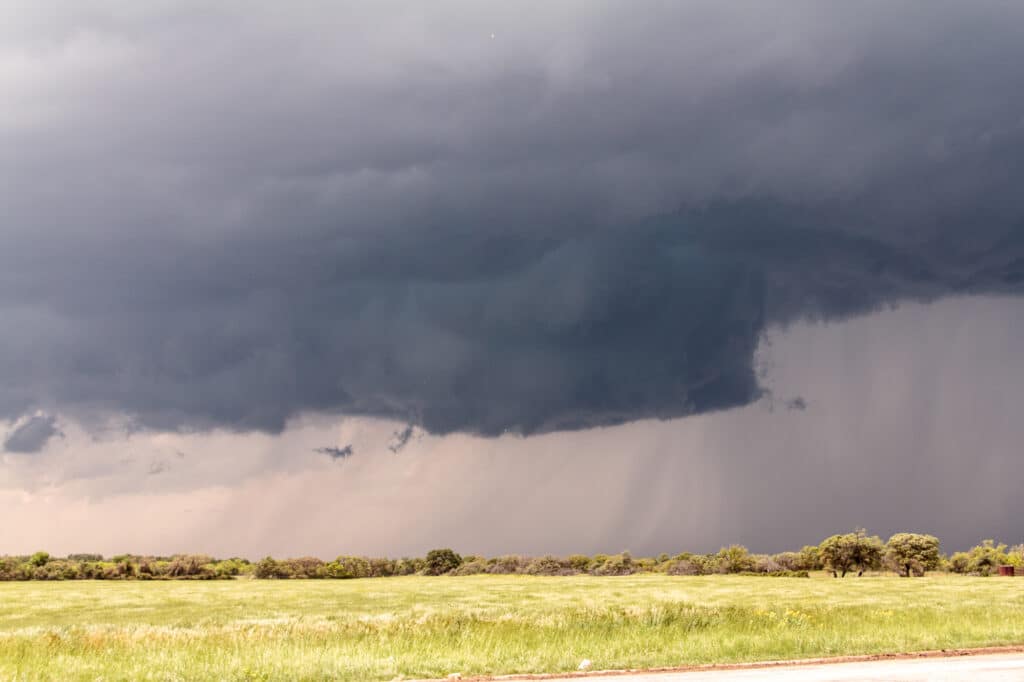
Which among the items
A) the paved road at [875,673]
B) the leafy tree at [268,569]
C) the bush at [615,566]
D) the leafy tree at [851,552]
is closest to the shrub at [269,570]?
the leafy tree at [268,569]

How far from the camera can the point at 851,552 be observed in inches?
5408

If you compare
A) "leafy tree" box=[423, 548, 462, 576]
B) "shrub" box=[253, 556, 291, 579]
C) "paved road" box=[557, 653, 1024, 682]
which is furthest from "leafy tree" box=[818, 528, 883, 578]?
"paved road" box=[557, 653, 1024, 682]

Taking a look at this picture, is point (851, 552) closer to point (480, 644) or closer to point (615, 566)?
point (615, 566)

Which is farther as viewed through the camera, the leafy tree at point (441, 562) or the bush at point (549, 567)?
the leafy tree at point (441, 562)

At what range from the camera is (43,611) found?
69312 millimetres

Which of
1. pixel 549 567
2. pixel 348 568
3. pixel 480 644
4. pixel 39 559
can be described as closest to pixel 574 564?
pixel 549 567

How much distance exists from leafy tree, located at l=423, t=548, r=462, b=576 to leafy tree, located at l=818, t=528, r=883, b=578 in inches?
2890

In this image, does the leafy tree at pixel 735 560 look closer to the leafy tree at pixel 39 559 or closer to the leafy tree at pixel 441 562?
the leafy tree at pixel 441 562

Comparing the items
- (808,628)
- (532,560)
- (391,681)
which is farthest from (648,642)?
(532,560)

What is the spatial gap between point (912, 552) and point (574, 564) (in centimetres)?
6272

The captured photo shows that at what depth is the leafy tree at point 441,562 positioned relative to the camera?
175750 millimetres

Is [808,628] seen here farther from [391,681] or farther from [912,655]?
[391,681]

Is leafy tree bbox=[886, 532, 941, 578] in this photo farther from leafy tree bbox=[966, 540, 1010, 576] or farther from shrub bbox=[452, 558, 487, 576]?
shrub bbox=[452, 558, 487, 576]

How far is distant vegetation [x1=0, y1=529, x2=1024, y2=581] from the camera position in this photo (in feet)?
451
